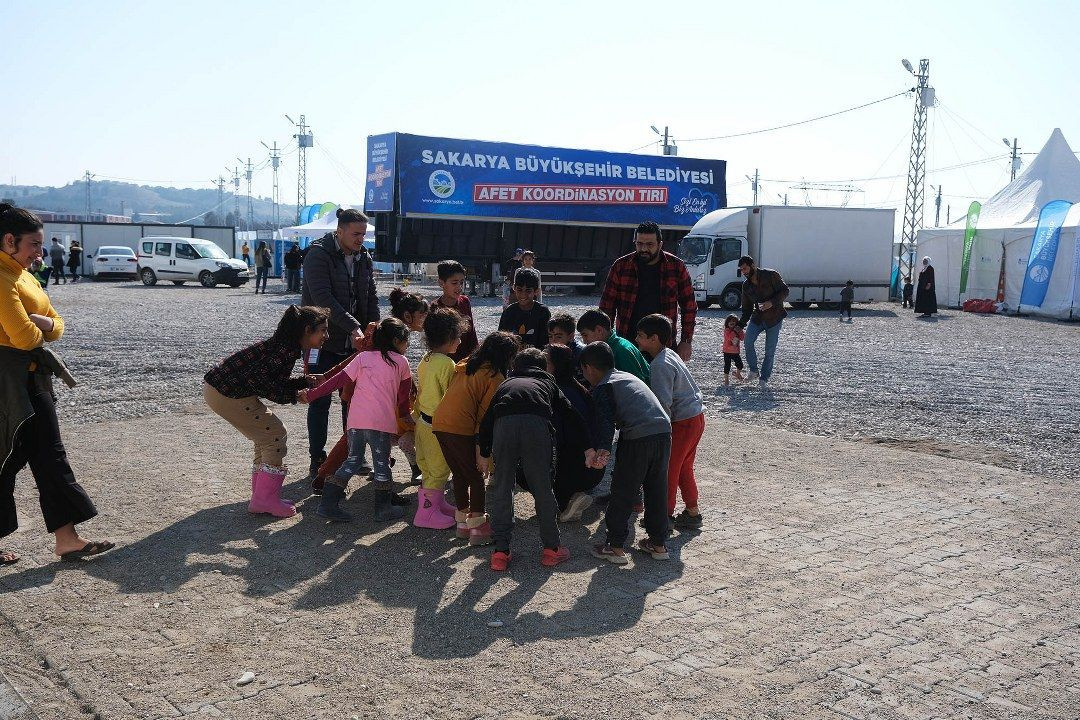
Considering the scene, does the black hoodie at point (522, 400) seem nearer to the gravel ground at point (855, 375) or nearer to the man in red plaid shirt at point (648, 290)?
the man in red plaid shirt at point (648, 290)

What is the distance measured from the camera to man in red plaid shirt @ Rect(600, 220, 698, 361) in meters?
7.39

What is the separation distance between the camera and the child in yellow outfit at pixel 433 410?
A: 19.2 ft

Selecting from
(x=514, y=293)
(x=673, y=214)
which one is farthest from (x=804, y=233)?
(x=514, y=293)

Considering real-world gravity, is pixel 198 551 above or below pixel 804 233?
below

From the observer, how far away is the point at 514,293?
7133 mm

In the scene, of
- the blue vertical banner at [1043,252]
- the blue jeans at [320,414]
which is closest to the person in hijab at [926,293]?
the blue vertical banner at [1043,252]

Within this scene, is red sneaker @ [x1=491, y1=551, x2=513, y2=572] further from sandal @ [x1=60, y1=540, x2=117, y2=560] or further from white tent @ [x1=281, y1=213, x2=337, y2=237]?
white tent @ [x1=281, y1=213, x2=337, y2=237]

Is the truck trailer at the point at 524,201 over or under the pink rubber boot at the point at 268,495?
over

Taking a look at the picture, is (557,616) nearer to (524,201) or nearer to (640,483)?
(640,483)

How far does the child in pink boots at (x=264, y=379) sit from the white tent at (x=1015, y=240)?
1038 inches

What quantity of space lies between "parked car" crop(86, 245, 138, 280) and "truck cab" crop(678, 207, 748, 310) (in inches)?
1019

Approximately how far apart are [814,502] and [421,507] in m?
2.75

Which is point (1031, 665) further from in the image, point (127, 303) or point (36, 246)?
point (127, 303)

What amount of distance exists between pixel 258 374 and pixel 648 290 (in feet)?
10.1
